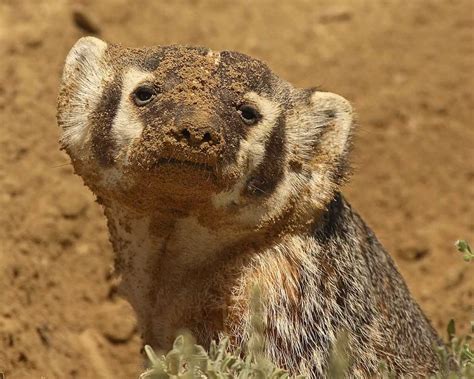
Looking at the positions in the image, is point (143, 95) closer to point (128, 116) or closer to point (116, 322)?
point (128, 116)

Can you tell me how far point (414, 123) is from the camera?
25.0 ft

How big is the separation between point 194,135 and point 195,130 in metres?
0.02

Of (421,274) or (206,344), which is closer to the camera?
(206,344)

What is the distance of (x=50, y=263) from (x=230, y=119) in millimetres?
2401

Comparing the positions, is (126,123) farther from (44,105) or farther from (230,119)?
(44,105)

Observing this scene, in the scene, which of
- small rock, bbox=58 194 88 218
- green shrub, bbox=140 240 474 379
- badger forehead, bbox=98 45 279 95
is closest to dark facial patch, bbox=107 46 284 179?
badger forehead, bbox=98 45 279 95

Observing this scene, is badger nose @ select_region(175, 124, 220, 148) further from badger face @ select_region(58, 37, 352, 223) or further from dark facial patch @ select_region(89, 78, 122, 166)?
dark facial patch @ select_region(89, 78, 122, 166)

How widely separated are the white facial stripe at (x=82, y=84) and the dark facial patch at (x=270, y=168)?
0.70 metres

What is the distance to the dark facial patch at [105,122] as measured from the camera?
4250mm

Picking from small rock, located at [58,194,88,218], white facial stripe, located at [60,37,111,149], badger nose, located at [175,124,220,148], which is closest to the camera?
badger nose, located at [175,124,220,148]

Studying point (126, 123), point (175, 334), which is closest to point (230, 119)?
point (126, 123)

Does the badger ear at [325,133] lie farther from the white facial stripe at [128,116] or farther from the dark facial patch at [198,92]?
the white facial stripe at [128,116]

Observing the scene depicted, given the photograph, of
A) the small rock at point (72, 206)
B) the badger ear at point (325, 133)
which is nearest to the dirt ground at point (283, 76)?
the small rock at point (72, 206)

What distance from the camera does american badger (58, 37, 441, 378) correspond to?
13.3ft
